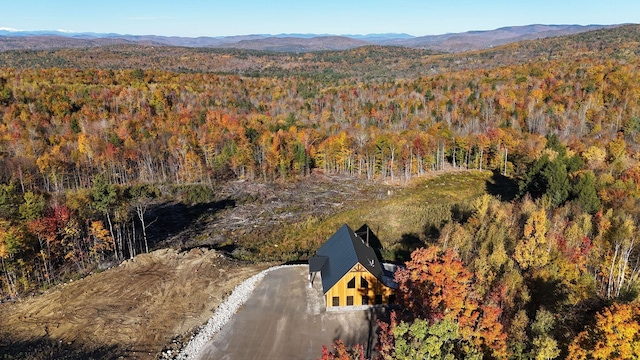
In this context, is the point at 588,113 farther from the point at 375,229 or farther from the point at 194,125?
the point at 194,125

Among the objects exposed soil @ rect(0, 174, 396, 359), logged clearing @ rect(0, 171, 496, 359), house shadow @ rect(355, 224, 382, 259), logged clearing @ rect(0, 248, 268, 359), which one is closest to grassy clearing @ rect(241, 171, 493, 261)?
logged clearing @ rect(0, 171, 496, 359)

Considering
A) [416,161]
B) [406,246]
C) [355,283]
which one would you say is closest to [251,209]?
[406,246]

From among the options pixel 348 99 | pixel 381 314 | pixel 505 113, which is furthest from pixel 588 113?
pixel 381 314

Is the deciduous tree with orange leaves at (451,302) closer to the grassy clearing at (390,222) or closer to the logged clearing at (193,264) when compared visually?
the grassy clearing at (390,222)

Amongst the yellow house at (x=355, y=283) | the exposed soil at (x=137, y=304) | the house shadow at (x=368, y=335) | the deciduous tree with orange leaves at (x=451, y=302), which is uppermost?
the deciduous tree with orange leaves at (x=451, y=302)

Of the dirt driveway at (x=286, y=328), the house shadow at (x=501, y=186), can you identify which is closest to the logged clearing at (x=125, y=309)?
the dirt driveway at (x=286, y=328)

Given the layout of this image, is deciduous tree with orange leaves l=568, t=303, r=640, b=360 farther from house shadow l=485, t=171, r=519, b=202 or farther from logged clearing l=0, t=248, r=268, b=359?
house shadow l=485, t=171, r=519, b=202

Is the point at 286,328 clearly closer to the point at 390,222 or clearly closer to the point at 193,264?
the point at 193,264
